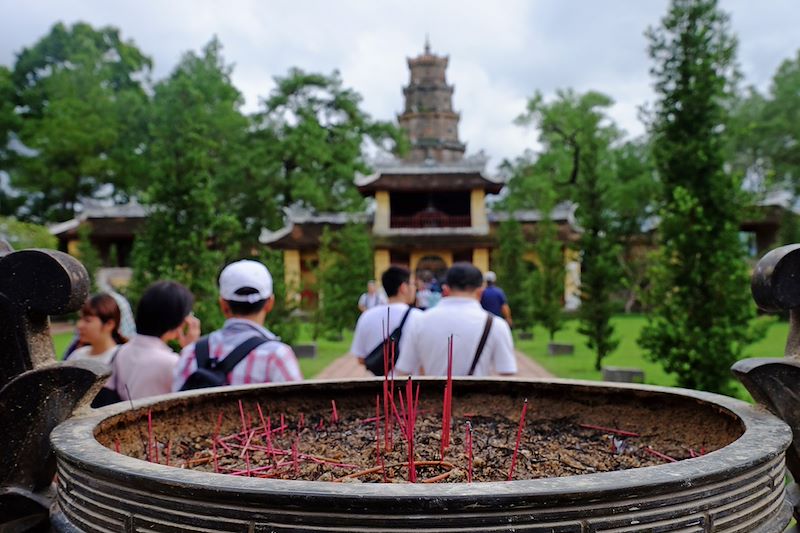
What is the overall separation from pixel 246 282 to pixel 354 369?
9.63 m

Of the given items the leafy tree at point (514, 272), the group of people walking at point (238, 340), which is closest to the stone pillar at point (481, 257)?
the leafy tree at point (514, 272)

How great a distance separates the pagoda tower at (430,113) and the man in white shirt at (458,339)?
29.5 metres

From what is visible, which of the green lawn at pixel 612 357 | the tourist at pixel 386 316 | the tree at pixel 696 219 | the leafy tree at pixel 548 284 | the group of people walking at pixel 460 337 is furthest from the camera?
the leafy tree at pixel 548 284

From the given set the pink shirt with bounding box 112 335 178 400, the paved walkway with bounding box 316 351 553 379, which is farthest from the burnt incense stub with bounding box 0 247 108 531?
the paved walkway with bounding box 316 351 553 379

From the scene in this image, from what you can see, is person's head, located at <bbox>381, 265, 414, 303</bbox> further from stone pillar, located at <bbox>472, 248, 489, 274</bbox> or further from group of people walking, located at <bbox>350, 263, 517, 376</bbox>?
stone pillar, located at <bbox>472, 248, 489, 274</bbox>

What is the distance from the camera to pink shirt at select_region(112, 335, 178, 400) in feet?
10.6

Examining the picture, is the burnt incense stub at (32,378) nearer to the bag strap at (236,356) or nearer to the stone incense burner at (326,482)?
the stone incense burner at (326,482)

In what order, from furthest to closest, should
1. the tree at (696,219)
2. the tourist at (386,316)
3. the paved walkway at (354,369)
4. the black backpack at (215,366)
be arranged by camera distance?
the paved walkway at (354,369), the tree at (696,219), the tourist at (386,316), the black backpack at (215,366)

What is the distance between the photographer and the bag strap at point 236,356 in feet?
9.72

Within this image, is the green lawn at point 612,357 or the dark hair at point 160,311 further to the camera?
the green lawn at point 612,357

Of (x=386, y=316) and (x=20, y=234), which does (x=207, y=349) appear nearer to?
(x=386, y=316)

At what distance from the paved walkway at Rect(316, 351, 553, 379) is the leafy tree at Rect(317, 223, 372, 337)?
328 centimetres

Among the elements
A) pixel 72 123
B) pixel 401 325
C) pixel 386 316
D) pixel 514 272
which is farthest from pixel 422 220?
pixel 401 325

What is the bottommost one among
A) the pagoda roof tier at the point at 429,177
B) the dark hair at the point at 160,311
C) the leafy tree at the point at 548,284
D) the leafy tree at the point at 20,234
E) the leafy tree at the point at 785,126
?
the leafy tree at the point at 548,284
